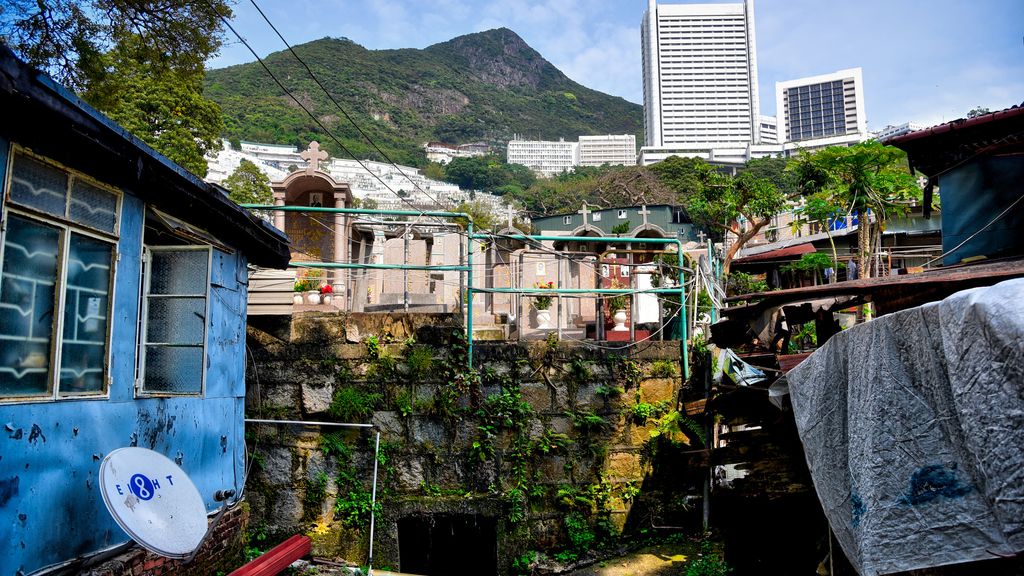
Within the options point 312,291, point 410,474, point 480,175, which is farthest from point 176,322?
point 480,175

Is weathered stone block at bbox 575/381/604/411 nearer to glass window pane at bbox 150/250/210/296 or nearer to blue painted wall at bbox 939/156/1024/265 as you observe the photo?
blue painted wall at bbox 939/156/1024/265

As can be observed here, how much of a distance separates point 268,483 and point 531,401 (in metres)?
3.61

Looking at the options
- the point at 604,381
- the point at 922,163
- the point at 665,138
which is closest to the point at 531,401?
the point at 604,381

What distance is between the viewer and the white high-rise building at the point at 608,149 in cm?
11662

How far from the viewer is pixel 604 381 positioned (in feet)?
29.3

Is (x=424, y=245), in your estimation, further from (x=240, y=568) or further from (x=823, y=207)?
(x=240, y=568)

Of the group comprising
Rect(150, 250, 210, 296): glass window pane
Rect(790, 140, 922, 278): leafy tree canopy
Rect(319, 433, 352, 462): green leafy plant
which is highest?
Rect(790, 140, 922, 278): leafy tree canopy

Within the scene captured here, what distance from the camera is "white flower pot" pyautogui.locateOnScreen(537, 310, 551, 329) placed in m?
11.8

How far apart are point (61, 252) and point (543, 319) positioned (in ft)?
26.4

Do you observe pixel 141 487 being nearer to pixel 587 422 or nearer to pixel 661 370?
pixel 587 422

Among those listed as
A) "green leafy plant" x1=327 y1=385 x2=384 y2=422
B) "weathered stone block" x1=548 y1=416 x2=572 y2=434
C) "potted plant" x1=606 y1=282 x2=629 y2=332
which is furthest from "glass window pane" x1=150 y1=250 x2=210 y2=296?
"potted plant" x1=606 y1=282 x2=629 y2=332

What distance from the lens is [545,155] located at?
374ft

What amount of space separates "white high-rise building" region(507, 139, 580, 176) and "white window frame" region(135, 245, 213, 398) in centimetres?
9807

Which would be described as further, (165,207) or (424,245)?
(424,245)
